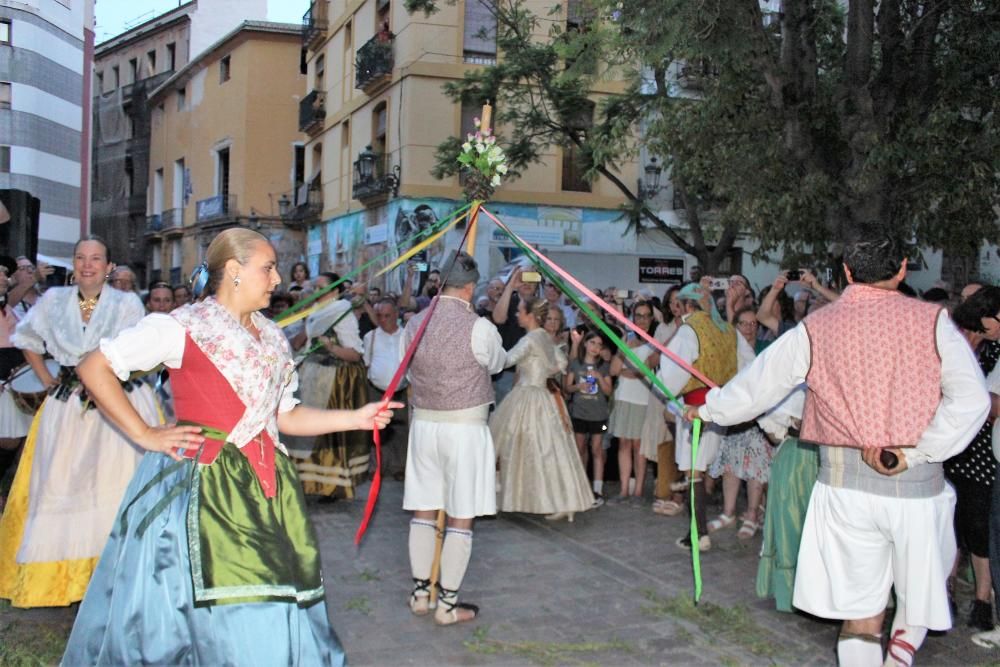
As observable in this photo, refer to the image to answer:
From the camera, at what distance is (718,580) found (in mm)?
6004

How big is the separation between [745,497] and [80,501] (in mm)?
5878

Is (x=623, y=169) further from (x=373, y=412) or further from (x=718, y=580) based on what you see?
(x=373, y=412)

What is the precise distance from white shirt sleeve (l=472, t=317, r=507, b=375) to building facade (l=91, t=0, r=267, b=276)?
33956 mm

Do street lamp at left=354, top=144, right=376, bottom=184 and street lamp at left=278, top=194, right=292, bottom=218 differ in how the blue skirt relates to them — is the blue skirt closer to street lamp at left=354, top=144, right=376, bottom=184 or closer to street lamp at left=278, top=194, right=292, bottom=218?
street lamp at left=354, top=144, right=376, bottom=184

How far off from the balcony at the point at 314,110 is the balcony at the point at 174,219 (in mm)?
10309

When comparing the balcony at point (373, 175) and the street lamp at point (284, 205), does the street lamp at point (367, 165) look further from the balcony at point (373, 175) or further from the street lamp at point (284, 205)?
the street lamp at point (284, 205)

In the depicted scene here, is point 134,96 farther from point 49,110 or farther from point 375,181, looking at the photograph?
point 375,181

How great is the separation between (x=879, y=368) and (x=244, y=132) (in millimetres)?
29087

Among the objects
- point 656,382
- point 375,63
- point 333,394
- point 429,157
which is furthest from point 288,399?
point 375,63

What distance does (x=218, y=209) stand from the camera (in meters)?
31.3

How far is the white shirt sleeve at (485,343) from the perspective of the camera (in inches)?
207

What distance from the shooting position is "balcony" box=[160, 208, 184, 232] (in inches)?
1399

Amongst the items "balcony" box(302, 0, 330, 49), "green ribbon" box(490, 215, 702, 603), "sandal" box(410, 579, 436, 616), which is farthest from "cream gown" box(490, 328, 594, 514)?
"balcony" box(302, 0, 330, 49)

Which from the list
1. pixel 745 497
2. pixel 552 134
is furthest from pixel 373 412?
pixel 552 134
